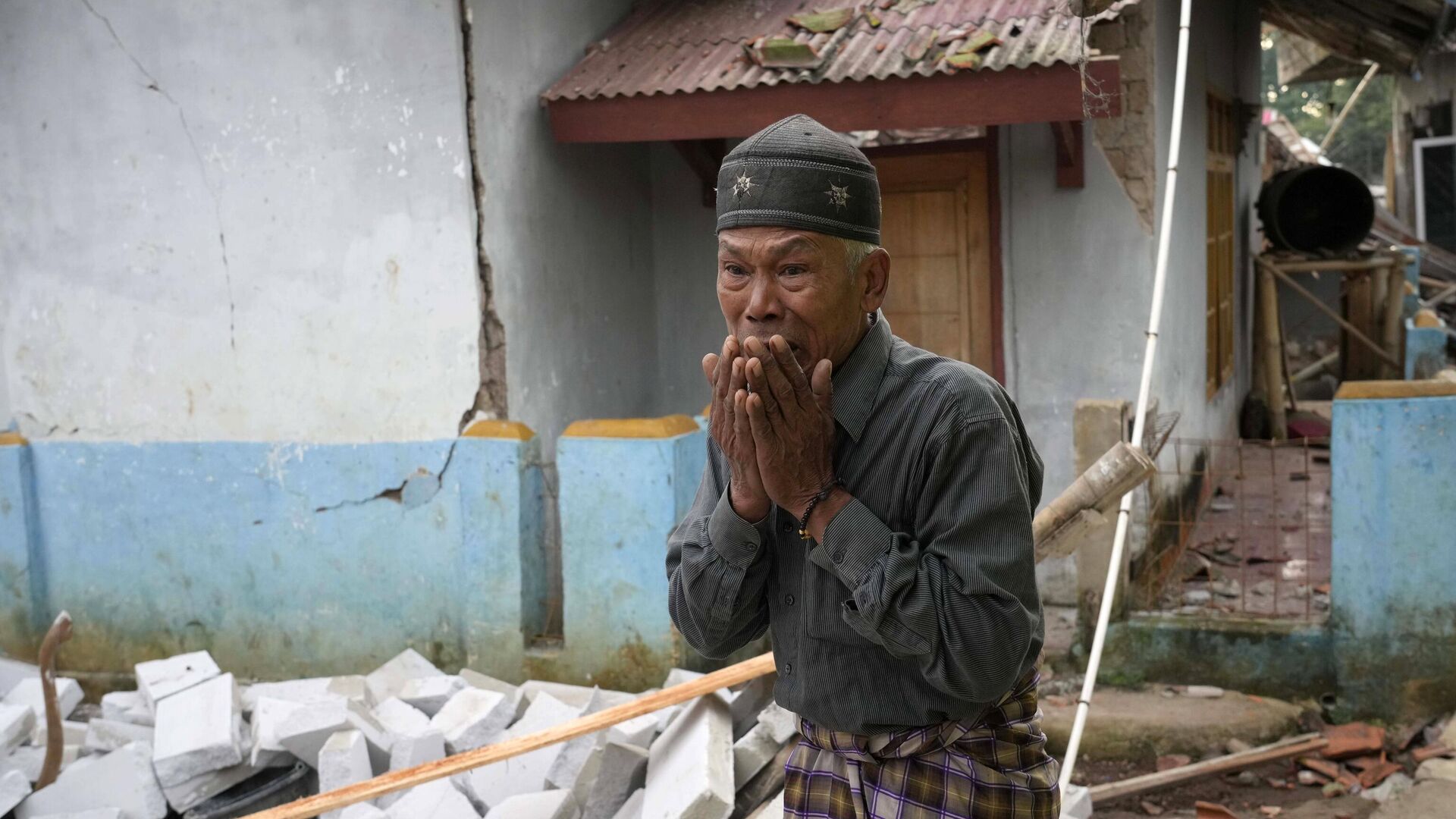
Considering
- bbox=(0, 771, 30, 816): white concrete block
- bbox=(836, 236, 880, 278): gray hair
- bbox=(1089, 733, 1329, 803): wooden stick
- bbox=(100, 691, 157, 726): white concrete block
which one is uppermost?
bbox=(836, 236, 880, 278): gray hair

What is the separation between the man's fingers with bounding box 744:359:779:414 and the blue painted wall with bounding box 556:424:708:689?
393 centimetres

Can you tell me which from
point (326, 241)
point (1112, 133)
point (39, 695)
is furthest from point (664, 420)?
point (39, 695)

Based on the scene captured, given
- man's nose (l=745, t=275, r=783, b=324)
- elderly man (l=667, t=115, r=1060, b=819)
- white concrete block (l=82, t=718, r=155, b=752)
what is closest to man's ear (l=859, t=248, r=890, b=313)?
elderly man (l=667, t=115, r=1060, b=819)

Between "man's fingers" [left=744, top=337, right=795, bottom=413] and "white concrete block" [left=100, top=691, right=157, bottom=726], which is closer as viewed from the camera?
"man's fingers" [left=744, top=337, right=795, bottom=413]

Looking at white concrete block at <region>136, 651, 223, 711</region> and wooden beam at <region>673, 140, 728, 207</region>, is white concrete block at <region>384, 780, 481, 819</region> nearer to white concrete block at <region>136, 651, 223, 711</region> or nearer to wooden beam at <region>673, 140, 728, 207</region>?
white concrete block at <region>136, 651, 223, 711</region>

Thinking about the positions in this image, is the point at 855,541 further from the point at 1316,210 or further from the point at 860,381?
the point at 1316,210

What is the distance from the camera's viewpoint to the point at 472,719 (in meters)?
5.22

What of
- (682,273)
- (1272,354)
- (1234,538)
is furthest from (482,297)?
(1272,354)

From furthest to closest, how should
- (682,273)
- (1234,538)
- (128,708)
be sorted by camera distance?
(1234,538), (682,273), (128,708)

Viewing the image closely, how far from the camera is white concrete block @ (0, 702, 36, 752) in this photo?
5.29 meters

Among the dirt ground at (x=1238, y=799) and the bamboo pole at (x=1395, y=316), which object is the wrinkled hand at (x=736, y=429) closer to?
the dirt ground at (x=1238, y=799)

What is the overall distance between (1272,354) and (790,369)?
400 inches

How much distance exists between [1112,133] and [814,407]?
5213 millimetres

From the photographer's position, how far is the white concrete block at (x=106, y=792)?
4.97 m
